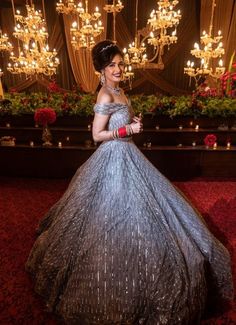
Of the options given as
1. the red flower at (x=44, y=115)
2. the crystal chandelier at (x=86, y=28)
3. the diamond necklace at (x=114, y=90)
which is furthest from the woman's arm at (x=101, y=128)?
the crystal chandelier at (x=86, y=28)

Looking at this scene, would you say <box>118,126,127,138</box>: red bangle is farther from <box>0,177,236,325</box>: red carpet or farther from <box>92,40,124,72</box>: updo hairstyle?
<box>0,177,236,325</box>: red carpet

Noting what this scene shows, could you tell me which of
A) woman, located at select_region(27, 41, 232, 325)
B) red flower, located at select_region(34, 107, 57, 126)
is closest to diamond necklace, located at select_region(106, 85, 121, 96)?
woman, located at select_region(27, 41, 232, 325)

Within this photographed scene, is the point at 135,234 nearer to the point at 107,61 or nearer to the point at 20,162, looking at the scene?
the point at 107,61

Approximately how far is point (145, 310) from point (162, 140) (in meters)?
3.43

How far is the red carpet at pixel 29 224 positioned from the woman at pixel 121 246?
172 millimetres

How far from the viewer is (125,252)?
1897 millimetres

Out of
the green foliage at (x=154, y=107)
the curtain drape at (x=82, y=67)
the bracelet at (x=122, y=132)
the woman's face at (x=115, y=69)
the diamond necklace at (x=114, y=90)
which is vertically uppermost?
the curtain drape at (x=82, y=67)

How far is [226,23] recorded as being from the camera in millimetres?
8719

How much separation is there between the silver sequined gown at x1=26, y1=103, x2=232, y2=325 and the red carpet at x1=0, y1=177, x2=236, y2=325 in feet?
0.59

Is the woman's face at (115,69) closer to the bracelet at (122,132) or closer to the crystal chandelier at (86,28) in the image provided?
the bracelet at (122,132)

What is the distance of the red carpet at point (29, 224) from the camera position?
2.07m

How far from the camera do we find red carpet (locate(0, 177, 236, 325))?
2.07m

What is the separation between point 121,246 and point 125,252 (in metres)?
0.05

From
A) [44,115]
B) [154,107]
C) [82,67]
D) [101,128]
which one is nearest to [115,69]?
[101,128]
